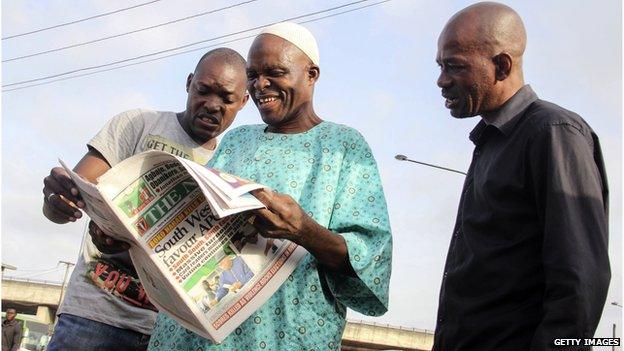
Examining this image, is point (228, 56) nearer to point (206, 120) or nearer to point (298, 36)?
point (206, 120)

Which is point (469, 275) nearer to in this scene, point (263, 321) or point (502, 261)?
point (502, 261)

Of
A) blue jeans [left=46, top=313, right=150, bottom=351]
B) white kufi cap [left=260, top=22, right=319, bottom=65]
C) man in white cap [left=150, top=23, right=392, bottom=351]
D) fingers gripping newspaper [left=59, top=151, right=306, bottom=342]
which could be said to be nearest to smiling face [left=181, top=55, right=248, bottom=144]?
man in white cap [left=150, top=23, right=392, bottom=351]

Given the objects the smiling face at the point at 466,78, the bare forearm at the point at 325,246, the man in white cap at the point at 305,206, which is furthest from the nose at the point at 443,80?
the bare forearm at the point at 325,246

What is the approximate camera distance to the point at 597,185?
2.12 m

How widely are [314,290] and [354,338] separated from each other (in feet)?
118

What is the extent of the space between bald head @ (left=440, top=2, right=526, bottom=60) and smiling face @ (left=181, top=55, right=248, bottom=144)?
1200 millimetres

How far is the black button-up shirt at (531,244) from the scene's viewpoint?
1.99m

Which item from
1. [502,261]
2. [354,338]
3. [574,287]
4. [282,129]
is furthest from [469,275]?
[354,338]

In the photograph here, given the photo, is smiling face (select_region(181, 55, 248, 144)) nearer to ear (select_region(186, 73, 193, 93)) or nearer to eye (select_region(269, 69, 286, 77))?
ear (select_region(186, 73, 193, 93))

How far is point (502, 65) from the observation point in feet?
8.50

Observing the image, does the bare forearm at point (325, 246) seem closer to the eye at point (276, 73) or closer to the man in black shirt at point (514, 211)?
the man in black shirt at point (514, 211)

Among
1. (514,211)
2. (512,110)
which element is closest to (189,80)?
(512,110)

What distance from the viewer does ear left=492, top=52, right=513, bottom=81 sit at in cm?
259

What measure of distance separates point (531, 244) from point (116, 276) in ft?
6.32
